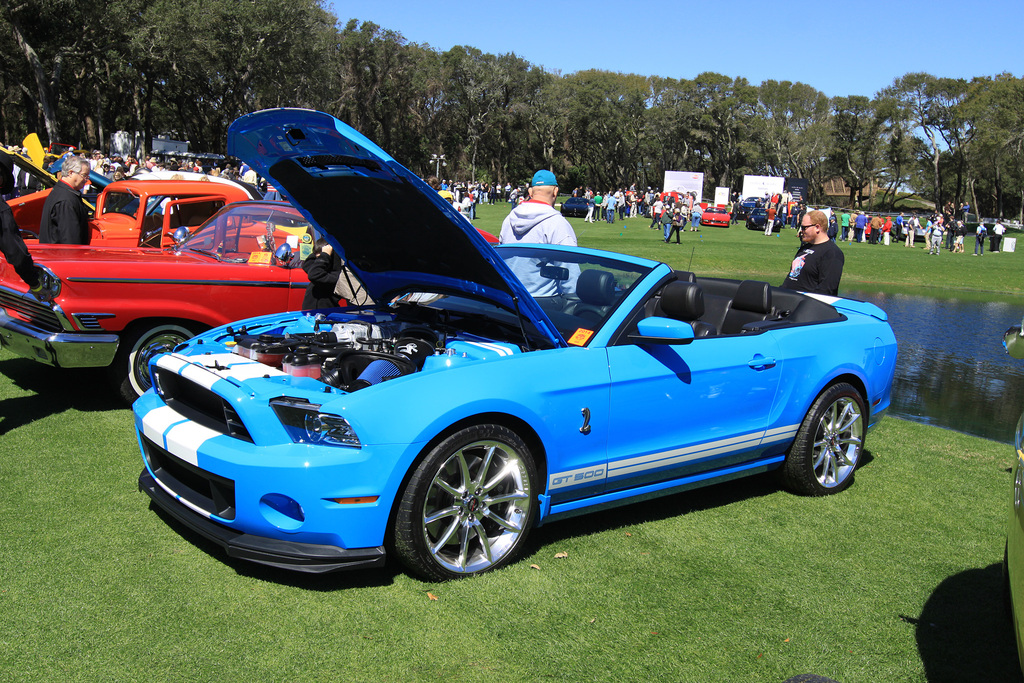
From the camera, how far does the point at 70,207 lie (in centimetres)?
746

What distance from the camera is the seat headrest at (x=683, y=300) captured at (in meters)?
4.29

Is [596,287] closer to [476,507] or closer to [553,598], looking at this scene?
[476,507]

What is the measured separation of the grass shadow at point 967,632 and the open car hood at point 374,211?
2168mm

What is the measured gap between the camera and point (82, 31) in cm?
3631

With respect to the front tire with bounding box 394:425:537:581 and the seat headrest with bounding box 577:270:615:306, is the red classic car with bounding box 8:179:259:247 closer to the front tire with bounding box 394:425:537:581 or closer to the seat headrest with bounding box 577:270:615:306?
the seat headrest with bounding box 577:270:615:306

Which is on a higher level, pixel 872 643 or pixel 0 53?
pixel 0 53

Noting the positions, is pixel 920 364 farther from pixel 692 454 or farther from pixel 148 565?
pixel 148 565

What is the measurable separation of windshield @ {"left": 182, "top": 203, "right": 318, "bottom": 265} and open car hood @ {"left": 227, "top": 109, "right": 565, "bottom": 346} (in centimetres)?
211

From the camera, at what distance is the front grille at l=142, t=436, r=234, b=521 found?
354 centimetres

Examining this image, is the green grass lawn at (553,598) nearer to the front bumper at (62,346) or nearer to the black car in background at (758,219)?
the front bumper at (62,346)

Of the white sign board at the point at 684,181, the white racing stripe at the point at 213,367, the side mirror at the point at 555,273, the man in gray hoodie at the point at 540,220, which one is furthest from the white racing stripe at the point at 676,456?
the white sign board at the point at 684,181

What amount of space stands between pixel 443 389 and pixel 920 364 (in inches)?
399

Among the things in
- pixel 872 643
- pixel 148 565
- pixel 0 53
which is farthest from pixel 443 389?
pixel 0 53

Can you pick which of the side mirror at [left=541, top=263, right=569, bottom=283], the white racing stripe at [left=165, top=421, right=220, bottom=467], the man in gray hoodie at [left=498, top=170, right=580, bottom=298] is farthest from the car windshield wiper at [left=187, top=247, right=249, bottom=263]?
the white racing stripe at [left=165, top=421, right=220, bottom=467]
